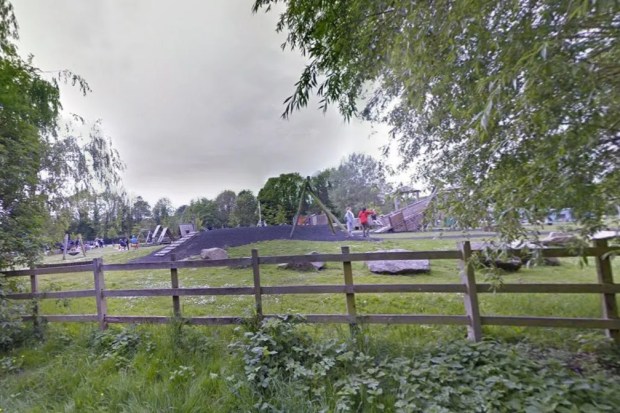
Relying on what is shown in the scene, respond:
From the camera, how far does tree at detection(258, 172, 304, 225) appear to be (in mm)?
9188

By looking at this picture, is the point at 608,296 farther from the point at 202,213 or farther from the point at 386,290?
the point at 202,213

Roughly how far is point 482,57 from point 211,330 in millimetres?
3856

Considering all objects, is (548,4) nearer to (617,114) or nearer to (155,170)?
(617,114)

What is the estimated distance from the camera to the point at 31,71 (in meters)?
4.70

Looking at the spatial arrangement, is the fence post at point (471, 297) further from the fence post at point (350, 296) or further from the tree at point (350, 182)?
the tree at point (350, 182)

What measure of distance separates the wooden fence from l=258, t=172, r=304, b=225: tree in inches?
212

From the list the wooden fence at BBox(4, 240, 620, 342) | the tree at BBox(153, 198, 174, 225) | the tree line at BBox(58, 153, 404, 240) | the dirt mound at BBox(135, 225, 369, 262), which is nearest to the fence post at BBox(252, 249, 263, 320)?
the wooden fence at BBox(4, 240, 620, 342)

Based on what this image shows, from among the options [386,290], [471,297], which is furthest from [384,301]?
[471,297]

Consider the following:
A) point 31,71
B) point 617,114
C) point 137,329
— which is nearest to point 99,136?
point 31,71

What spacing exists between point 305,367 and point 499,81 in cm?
262

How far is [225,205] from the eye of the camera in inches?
395

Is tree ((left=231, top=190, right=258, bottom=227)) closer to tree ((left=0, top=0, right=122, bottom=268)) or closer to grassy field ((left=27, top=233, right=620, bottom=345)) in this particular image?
grassy field ((left=27, top=233, right=620, bottom=345))

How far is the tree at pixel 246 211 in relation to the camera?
911 cm

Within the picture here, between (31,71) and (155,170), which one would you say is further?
(155,170)
